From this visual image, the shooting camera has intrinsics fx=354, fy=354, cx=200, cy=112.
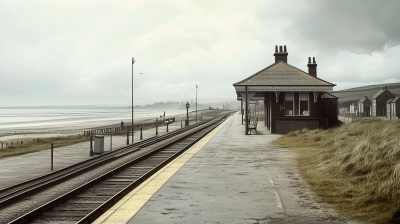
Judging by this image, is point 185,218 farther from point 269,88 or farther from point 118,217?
point 269,88

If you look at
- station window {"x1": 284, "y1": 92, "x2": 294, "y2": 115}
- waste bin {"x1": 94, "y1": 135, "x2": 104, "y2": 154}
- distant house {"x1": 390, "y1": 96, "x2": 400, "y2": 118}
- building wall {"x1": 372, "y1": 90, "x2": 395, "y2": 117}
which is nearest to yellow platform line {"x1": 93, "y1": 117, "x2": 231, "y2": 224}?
waste bin {"x1": 94, "y1": 135, "x2": 104, "y2": 154}

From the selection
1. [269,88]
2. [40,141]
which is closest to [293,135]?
[269,88]

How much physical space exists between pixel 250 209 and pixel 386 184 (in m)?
3.16

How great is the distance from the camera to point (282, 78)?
96.8 feet

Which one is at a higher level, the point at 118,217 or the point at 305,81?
the point at 305,81

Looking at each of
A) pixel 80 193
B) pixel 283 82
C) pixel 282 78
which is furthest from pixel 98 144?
pixel 282 78

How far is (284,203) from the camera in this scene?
7.73 meters

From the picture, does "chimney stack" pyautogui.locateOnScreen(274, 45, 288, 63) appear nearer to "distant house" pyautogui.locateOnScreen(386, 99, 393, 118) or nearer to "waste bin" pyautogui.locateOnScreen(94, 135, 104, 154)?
"waste bin" pyautogui.locateOnScreen(94, 135, 104, 154)

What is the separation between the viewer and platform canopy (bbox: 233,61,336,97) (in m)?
27.8

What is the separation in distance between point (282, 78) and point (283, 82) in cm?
96

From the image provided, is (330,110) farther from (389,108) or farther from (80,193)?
(389,108)

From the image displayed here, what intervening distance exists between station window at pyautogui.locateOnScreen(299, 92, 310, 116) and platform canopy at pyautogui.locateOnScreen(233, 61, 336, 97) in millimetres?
989

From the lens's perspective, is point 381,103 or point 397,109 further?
point 381,103

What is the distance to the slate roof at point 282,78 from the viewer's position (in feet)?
93.0
